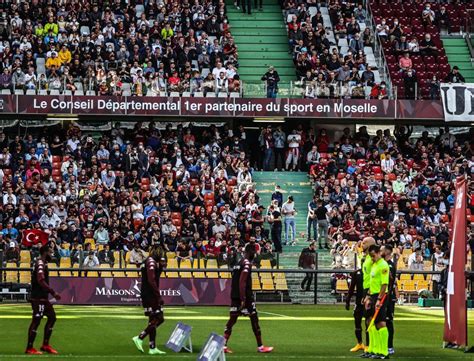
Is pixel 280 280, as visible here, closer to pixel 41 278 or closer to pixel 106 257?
pixel 106 257

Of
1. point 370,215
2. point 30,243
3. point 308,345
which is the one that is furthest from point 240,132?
point 308,345

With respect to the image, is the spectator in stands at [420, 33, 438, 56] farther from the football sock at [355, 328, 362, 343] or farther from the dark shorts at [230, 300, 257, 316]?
the dark shorts at [230, 300, 257, 316]

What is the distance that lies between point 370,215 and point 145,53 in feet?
36.7

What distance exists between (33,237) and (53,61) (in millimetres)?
10635

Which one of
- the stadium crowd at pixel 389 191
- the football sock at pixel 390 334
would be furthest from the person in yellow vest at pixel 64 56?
the football sock at pixel 390 334

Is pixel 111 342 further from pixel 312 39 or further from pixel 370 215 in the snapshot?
pixel 312 39

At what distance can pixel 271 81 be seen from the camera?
47.5 meters

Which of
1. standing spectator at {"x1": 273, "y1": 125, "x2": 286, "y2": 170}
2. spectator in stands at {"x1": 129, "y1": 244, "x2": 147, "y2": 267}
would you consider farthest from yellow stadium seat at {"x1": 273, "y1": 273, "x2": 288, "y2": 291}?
standing spectator at {"x1": 273, "y1": 125, "x2": 286, "y2": 170}

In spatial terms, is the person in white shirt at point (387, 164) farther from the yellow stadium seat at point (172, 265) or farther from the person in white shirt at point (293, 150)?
the yellow stadium seat at point (172, 265)

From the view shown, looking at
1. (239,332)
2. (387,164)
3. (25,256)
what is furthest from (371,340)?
(387,164)

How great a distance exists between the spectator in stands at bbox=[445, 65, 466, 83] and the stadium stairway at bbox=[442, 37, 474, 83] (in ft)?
6.81

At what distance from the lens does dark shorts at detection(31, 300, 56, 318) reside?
21.6 meters

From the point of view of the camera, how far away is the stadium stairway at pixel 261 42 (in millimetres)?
51000

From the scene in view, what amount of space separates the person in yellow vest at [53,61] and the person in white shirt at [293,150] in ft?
30.2
